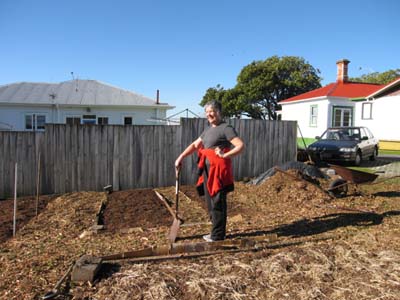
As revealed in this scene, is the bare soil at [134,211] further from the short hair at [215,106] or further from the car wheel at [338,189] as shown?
the car wheel at [338,189]

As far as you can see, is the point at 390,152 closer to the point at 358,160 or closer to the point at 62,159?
the point at 358,160

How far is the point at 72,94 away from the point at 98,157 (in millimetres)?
16121

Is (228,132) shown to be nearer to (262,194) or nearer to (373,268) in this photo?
(373,268)

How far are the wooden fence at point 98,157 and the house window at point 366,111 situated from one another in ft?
40.4

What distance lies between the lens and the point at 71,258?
395 cm

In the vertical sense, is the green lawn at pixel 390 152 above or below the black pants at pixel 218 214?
above

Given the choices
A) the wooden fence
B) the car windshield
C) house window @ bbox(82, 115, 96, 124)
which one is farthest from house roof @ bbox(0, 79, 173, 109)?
the wooden fence

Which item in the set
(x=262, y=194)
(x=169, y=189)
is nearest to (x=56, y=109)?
(x=169, y=189)

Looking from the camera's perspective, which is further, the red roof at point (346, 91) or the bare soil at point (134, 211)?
the red roof at point (346, 91)

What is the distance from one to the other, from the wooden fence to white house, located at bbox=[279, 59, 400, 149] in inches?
458

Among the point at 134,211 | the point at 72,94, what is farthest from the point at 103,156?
the point at 72,94

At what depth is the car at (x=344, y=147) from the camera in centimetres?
1266

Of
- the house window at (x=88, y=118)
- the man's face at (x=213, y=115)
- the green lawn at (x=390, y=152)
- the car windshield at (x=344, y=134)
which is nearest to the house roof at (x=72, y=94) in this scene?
the house window at (x=88, y=118)

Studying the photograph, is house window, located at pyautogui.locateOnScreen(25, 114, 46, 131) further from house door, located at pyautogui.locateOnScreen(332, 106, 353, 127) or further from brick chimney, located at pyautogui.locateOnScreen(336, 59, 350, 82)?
brick chimney, located at pyautogui.locateOnScreen(336, 59, 350, 82)
